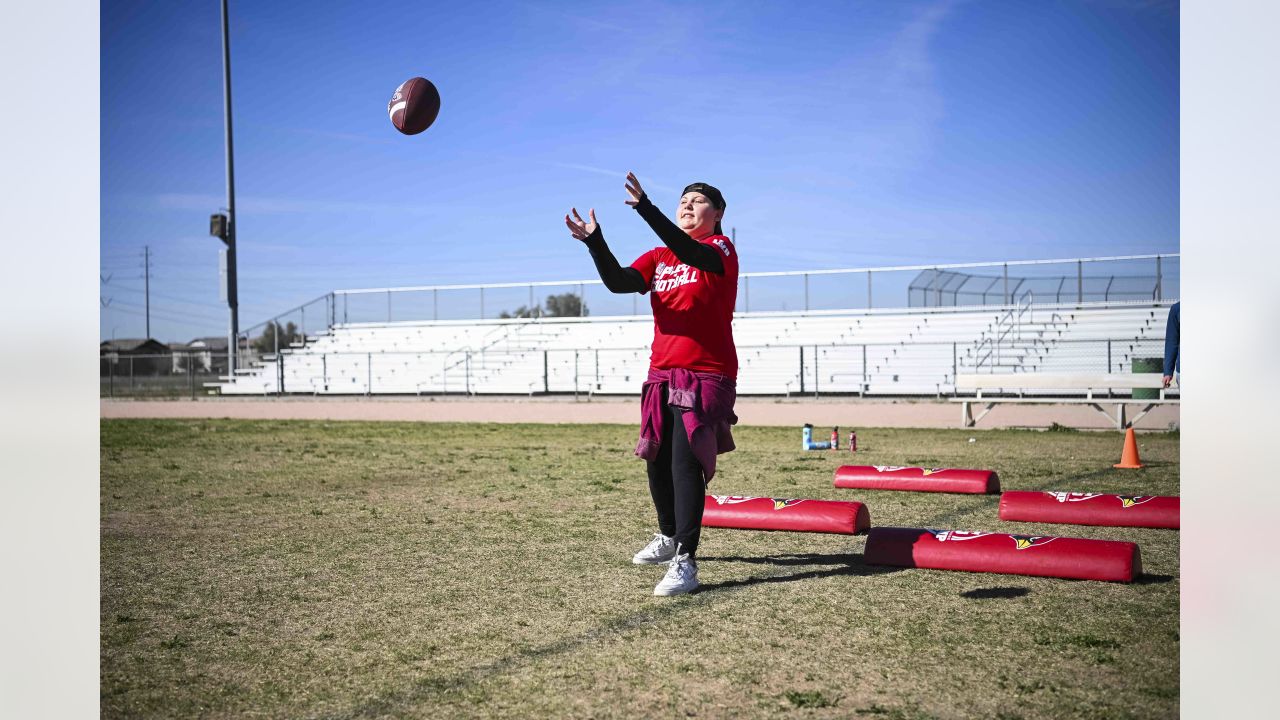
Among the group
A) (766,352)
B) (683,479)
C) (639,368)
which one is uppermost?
(766,352)

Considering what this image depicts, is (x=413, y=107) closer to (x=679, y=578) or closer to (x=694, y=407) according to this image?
(x=694, y=407)

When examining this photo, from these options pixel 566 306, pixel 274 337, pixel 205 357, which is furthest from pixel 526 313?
pixel 205 357

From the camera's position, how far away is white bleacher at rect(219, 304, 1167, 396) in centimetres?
2580

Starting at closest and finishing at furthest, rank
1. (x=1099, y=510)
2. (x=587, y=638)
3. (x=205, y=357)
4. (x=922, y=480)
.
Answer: (x=587, y=638)
(x=1099, y=510)
(x=922, y=480)
(x=205, y=357)

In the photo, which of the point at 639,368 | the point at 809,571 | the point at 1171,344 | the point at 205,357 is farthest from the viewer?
the point at 205,357

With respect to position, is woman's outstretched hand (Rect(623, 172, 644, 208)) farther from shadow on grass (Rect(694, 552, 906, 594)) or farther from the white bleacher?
the white bleacher

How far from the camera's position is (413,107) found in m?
6.21

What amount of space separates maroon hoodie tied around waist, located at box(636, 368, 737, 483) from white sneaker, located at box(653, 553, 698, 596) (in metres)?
0.40

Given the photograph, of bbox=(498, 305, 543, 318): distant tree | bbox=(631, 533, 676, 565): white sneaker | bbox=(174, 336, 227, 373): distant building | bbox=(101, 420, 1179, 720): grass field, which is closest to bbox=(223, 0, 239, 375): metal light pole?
bbox=(174, 336, 227, 373): distant building

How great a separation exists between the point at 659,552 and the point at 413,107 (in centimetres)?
326

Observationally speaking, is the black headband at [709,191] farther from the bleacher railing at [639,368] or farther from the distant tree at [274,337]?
the distant tree at [274,337]
